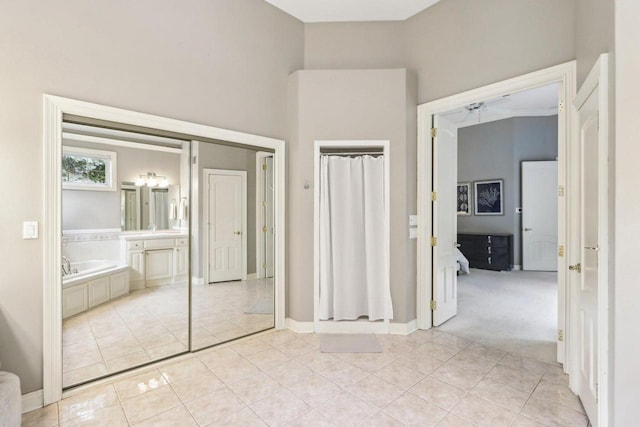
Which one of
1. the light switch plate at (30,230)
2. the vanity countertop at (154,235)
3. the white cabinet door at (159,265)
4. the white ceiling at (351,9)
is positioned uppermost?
the white ceiling at (351,9)

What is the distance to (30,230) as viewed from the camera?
6.94 feet

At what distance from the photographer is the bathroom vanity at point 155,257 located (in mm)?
2787

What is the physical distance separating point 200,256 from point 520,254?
280 inches

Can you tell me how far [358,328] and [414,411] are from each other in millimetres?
1369

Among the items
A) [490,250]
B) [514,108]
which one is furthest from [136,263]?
[514,108]

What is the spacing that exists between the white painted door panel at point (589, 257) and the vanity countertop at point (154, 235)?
315cm

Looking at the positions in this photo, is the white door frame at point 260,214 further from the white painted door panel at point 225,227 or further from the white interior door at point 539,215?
the white interior door at point 539,215

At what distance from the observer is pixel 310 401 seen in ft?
7.19

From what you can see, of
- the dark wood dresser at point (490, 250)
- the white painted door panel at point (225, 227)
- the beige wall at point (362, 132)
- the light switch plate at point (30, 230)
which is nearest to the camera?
the light switch plate at point (30, 230)

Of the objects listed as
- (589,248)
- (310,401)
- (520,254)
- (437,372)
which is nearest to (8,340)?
(310,401)

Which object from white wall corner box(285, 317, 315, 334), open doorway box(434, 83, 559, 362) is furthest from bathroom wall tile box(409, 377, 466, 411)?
open doorway box(434, 83, 559, 362)

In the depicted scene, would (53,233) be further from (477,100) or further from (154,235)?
(477,100)

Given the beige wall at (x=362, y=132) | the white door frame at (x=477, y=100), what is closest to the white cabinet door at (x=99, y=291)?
the beige wall at (x=362, y=132)

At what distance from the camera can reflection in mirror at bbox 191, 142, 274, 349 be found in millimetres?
3059
